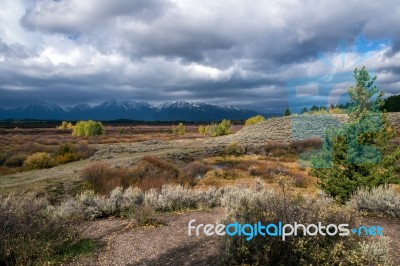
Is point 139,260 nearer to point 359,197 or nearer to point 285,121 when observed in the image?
point 359,197

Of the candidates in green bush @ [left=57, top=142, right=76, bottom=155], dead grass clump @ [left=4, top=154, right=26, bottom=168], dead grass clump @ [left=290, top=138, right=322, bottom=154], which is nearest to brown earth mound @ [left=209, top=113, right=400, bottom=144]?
dead grass clump @ [left=290, top=138, right=322, bottom=154]

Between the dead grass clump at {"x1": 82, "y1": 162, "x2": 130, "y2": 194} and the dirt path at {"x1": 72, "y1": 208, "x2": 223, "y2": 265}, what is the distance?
22.3ft

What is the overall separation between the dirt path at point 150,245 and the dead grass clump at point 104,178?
22.3 ft

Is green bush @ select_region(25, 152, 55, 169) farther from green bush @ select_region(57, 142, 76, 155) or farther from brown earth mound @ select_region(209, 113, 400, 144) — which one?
brown earth mound @ select_region(209, 113, 400, 144)

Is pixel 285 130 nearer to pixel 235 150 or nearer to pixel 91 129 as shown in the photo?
pixel 235 150

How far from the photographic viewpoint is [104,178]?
1605 cm

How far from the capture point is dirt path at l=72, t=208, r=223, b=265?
5.69m

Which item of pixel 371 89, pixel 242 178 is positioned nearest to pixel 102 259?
pixel 371 89

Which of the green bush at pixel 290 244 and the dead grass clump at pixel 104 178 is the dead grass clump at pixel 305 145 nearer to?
the dead grass clump at pixel 104 178

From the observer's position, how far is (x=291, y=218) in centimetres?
514

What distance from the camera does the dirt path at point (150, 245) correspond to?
5.69m

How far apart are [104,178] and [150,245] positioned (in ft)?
34.0

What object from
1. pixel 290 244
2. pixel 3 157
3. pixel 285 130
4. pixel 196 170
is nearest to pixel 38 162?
pixel 3 157

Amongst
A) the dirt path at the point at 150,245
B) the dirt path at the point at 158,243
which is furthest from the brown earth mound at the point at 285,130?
the dirt path at the point at 150,245
